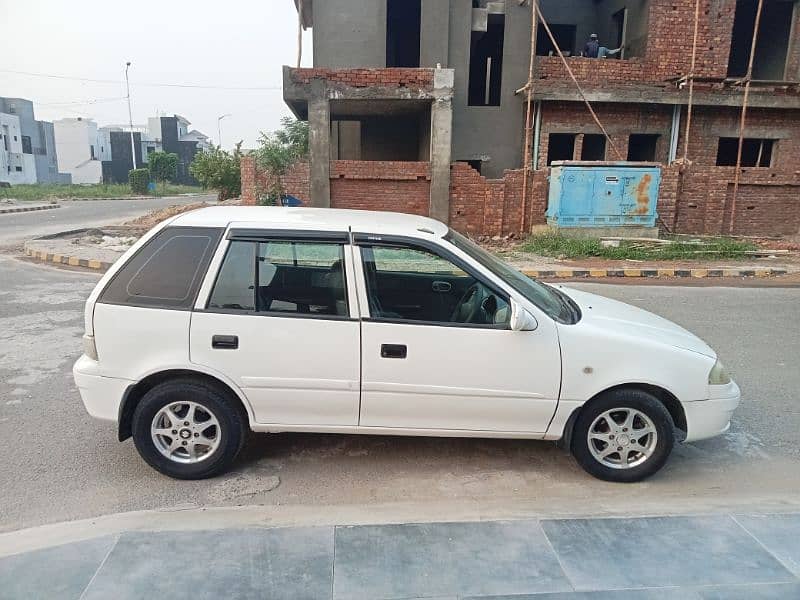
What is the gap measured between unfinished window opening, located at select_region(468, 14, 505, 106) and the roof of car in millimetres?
16289

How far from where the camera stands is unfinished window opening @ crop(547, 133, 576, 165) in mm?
18094

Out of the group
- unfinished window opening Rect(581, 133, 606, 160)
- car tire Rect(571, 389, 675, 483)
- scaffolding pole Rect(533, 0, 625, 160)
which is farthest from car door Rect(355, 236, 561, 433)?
unfinished window opening Rect(581, 133, 606, 160)

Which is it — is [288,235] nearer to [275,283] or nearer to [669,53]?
[275,283]

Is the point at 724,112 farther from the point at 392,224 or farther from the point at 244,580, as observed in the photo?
the point at 244,580

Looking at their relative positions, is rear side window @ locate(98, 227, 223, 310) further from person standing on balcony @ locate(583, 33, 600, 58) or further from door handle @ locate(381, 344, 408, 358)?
person standing on balcony @ locate(583, 33, 600, 58)

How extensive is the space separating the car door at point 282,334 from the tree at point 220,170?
75.6ft

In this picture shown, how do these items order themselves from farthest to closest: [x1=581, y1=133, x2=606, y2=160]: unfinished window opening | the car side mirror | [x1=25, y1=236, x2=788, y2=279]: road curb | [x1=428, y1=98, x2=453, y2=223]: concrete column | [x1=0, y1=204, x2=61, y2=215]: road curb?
[x1=0, y1=204, x2=61, y2=215]: road curb
[x1=581, y1=133, x2=606, y2=160]: unfinished window opening
[x1=428, y1=98, x2=453, y2=223]: concrete column
[x1=25, y1=236, x2=788, y2=279]: road curb
the car side mirror

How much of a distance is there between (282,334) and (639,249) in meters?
12.1

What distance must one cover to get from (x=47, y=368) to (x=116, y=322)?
2.85 m

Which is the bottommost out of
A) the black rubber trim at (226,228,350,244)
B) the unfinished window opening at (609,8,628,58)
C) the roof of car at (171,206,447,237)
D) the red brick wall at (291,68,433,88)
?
the black rubber trim at (226,228,350,244)

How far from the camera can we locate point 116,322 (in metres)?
3.48

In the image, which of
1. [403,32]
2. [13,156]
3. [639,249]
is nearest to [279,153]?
[403,32]

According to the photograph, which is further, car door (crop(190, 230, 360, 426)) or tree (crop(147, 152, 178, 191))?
tree (crop(147, 152, 178, 191))

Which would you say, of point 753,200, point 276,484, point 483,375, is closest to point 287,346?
point 276,484
